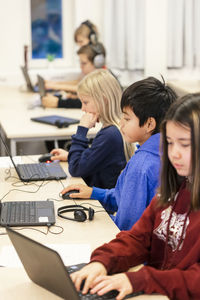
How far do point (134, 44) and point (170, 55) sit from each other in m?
0.35

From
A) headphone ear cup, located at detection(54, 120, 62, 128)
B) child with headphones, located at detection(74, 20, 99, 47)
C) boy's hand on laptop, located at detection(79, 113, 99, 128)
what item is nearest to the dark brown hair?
boy's hand on laptop, located at detection(79, 113, 99, 128)

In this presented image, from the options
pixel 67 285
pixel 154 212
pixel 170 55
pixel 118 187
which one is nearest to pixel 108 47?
pixel 170 55

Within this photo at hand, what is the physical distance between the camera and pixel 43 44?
5.55 metres

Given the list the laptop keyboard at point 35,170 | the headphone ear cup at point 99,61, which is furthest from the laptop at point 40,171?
the headphone ear cup at point 99,61

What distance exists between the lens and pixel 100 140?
2.81 meters

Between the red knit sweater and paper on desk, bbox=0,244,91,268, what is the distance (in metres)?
0.15

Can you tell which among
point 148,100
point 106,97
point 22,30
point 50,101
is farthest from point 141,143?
point 22,30

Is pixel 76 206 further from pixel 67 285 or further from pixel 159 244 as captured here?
pixel 67 285

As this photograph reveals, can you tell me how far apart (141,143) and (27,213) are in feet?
1.78

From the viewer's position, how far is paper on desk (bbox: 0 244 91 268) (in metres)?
1.83

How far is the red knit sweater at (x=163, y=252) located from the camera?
5.08 feet

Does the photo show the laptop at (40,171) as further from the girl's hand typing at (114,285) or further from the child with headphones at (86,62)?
the child with headphones at (86,62)

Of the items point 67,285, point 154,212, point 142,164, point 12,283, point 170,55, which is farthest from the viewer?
point 170,55

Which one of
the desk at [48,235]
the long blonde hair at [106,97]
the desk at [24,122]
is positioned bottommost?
the desk at [48,235]
